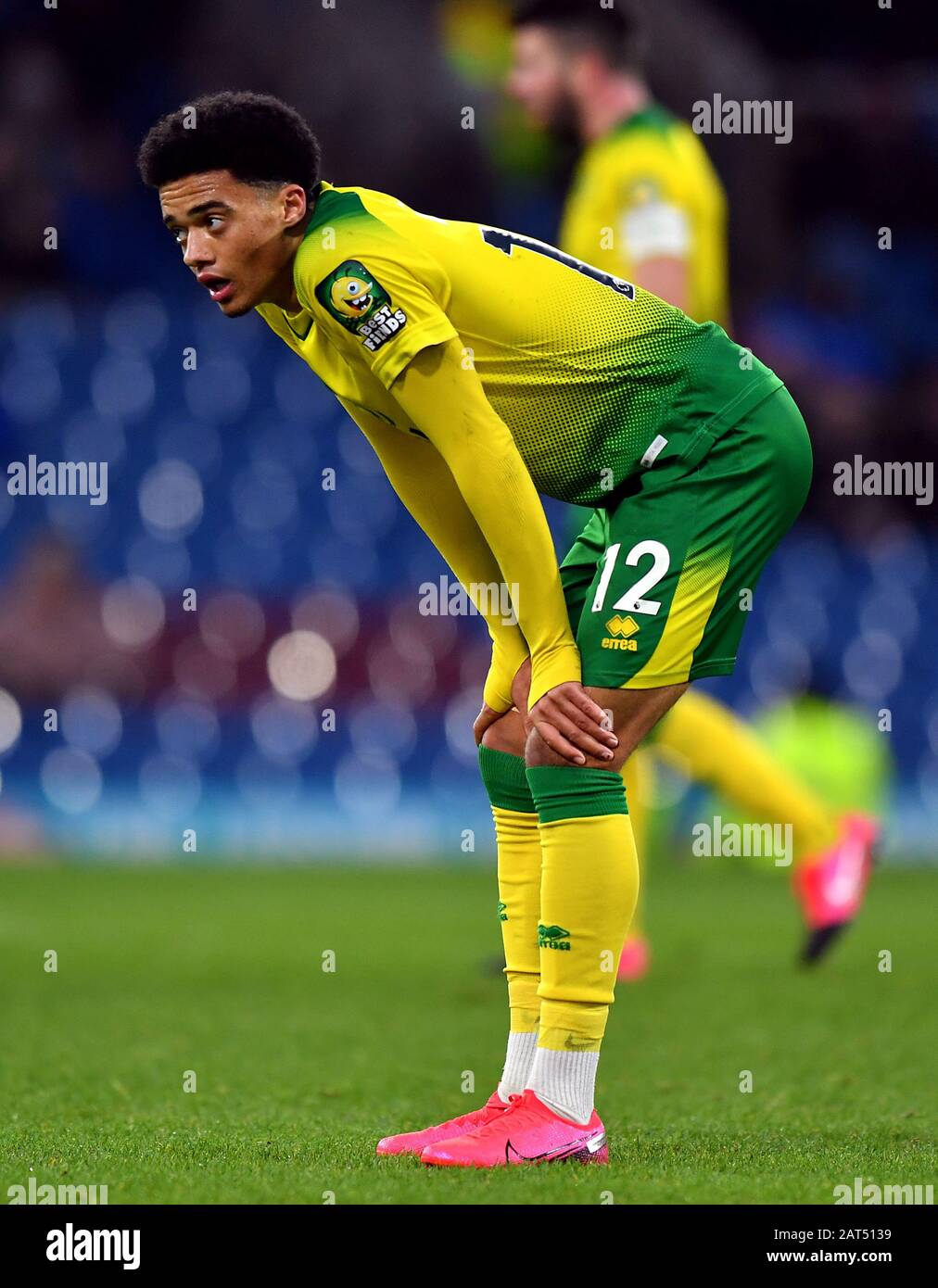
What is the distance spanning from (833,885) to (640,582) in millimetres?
2635

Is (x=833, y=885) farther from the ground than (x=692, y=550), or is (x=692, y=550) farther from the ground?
(x=692, y=550)

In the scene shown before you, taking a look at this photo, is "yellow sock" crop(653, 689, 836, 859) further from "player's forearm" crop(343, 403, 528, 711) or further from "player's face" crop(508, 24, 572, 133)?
"player's forearm" crop(343, 403, 528, 711)

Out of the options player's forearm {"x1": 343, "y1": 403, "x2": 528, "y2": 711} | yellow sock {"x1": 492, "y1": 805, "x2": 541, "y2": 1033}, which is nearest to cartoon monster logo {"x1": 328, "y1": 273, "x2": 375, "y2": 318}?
Answer: player's forearm {"x1": 343, "y1": 403, "x2": 528, "y2": 711}

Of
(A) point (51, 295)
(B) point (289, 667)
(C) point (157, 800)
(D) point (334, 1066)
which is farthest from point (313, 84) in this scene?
(D) point (334, 1066)

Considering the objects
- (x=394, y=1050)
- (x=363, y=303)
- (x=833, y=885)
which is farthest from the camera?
(x=833, y=885)

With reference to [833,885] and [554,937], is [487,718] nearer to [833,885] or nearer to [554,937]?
[554,937]

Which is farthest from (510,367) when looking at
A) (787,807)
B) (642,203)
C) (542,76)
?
(787,807)

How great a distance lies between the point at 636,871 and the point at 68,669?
772 cm

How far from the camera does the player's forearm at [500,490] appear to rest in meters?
2.57

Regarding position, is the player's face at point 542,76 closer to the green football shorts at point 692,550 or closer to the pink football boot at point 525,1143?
the green football shorts at point 692,550

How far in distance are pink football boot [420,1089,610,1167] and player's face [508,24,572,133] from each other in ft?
10.5

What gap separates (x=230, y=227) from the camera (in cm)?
263

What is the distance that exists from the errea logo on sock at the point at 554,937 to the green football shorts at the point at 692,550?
0.37 metres

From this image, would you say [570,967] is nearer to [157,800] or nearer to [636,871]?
[636,871]
